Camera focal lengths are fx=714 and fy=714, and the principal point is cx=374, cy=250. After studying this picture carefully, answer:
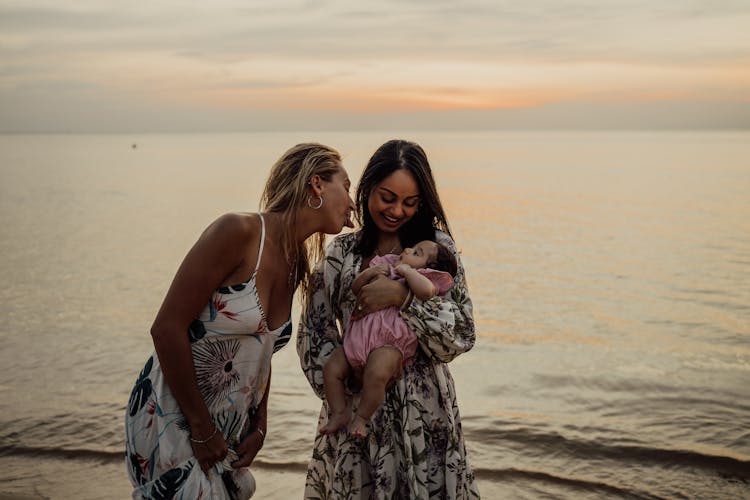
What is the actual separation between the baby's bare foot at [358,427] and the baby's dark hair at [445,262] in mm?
749

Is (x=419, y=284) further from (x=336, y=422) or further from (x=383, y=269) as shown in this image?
(x=336, y=422)

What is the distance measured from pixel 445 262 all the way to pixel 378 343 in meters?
0.50

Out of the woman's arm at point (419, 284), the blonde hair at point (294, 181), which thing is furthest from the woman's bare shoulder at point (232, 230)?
the woman's arm at point (419, 284)

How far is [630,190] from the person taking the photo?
30484 millimetres

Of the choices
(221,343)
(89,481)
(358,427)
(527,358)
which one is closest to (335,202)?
(221,343)

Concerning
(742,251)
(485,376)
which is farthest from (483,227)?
(485,376)

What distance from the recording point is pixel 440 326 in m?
2.88

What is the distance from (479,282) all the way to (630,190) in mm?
20083

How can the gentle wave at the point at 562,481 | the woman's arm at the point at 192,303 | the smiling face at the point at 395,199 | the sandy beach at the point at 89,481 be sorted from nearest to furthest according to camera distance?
the woman's arm at the point at 192,303
the smiling face at the point at 395,199
the sandy beach at the point at 89,481
the gentle wave at the point at 562,481

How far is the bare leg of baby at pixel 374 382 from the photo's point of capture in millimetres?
2873

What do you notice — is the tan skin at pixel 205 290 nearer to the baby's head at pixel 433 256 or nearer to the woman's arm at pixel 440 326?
the woman's arm at pixel 440 326

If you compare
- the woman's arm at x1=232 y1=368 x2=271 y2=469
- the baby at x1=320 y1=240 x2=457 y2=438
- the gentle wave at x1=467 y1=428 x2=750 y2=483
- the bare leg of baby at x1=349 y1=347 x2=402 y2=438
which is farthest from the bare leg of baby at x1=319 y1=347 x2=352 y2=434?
the gentle wave at x1=467 y1=428 x2=750 y2=483

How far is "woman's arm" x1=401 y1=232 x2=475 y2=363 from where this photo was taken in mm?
2881

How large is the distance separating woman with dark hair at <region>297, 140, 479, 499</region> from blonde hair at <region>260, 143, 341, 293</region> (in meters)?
0.38
